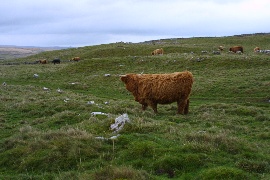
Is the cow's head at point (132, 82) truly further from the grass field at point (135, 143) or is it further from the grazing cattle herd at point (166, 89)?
the grass field at point (135, 143)

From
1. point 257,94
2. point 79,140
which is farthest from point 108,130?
point 257,94

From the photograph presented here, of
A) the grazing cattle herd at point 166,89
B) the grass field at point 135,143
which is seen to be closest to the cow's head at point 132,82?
the grazing cattle herd at point 166,89

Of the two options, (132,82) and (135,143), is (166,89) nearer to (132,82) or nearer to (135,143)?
(132,82)

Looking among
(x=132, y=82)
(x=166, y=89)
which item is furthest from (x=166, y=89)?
(x=132, y=82)

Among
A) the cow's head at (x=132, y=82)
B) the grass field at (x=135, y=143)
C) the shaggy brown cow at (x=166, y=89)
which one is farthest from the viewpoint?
the cow's head at (x=132, y=82)

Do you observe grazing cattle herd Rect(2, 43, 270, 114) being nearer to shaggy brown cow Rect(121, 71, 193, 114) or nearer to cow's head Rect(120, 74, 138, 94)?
shaggy brown cow Rect(121, 71, 193, 114)

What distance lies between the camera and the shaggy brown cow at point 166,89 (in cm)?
1692

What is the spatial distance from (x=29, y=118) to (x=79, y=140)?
6.91 meters

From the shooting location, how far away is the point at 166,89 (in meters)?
17.0

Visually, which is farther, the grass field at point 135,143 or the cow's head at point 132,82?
the cow's head at point 132,82

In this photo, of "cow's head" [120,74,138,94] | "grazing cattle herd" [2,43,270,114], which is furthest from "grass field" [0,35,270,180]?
"cow's head" [120,74,138,94]

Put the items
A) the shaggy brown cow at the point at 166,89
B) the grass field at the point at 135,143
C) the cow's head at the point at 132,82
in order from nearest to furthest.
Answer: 1. the grass field at the point at 135,143
2. the shaggy brown cow at the point at 166,89
3. the cow's head at the point at 132,82

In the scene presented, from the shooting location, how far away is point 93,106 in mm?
17547

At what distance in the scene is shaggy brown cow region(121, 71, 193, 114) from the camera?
16922mm
